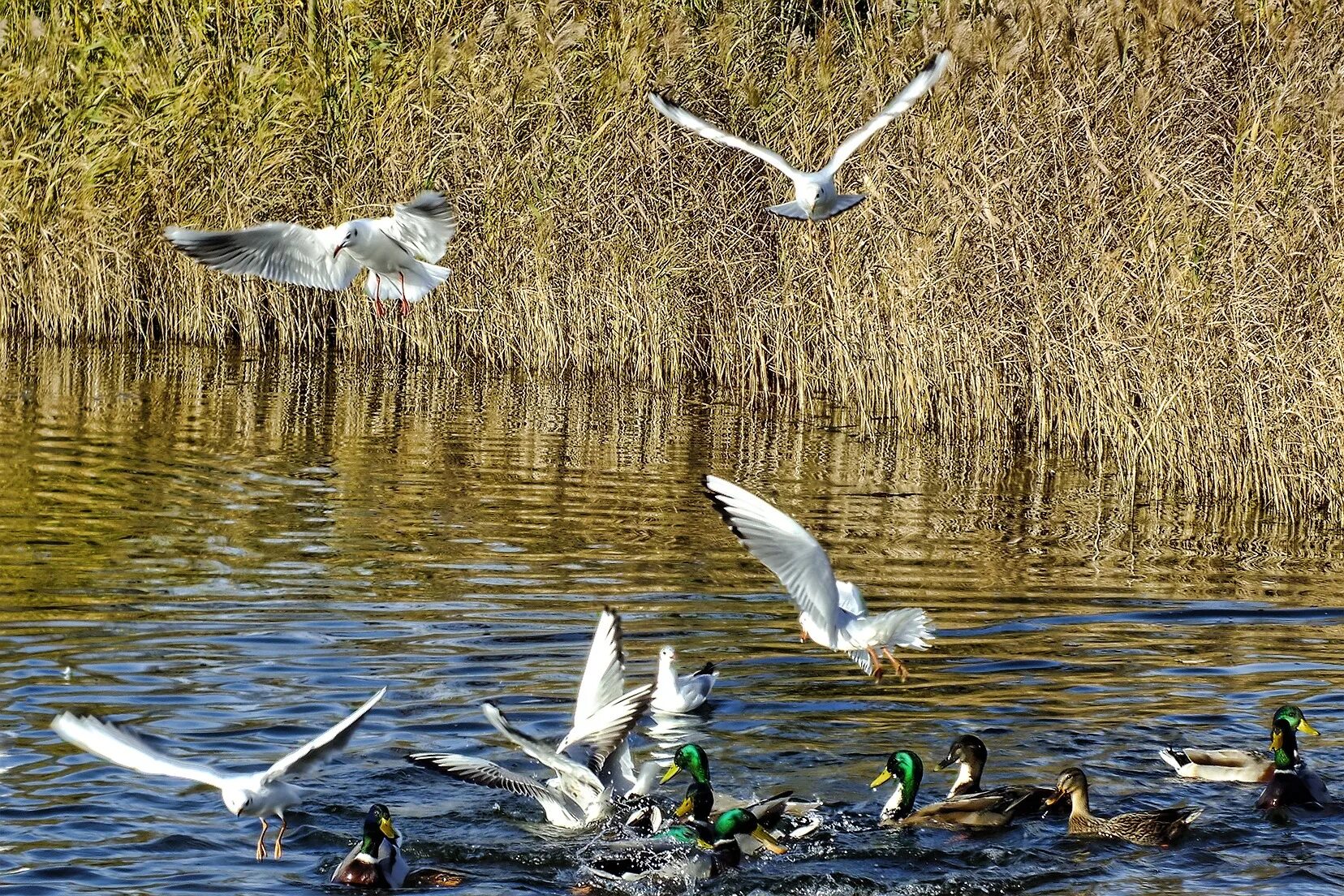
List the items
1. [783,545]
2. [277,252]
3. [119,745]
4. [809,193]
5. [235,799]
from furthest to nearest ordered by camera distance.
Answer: [809,193]
[277,252]
[783,545]
[235,799]
[119,745]

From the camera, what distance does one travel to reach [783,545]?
8031mm

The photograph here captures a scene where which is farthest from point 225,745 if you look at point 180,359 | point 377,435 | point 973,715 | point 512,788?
point 180,359

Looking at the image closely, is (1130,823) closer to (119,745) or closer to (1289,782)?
(1289,782)

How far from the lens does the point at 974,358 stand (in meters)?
16.5

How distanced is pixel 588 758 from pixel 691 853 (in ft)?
2.32

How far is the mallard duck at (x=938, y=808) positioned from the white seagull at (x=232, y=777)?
247cm

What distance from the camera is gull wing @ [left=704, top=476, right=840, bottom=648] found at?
309 inches

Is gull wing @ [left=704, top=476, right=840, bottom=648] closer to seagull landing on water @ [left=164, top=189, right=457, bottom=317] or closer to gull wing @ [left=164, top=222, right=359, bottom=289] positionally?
seagull landing on water @ [left=164, top=189, right=457, bottom=317]

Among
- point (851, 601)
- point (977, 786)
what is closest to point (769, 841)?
point (977, 786)

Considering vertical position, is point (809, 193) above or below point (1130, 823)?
above

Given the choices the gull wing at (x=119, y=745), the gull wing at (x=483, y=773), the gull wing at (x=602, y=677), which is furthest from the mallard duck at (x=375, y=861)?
the gull wing at (x=602, y=677)

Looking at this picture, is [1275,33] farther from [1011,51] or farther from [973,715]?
[973,715]

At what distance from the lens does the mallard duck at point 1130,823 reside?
7.79 meters

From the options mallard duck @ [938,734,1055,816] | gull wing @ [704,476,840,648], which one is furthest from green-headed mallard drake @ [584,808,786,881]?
gull wing @ [704,476,840,648]
